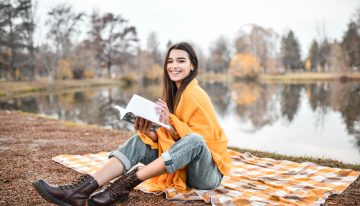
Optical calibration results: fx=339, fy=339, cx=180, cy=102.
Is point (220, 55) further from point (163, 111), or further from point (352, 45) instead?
point (163, 111)

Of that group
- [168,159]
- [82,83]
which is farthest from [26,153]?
[82,83]

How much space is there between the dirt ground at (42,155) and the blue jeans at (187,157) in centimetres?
24

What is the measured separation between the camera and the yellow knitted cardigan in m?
3.08

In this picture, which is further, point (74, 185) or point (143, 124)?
point (143, 124)

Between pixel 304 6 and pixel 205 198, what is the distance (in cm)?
4684

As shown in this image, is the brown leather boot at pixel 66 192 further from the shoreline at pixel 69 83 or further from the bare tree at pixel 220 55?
the bare tree at pixel 220 55

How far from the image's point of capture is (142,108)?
285cm

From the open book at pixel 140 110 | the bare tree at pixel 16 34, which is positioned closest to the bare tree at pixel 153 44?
the bare tree at pixel 16 34

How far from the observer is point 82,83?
121 ft

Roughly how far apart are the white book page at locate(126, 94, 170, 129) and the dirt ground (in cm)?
83

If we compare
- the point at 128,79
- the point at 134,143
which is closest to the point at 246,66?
the point at 128,79

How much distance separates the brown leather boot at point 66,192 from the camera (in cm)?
274

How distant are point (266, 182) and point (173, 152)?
1434mm

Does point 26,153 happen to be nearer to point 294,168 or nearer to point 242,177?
point 242,177
